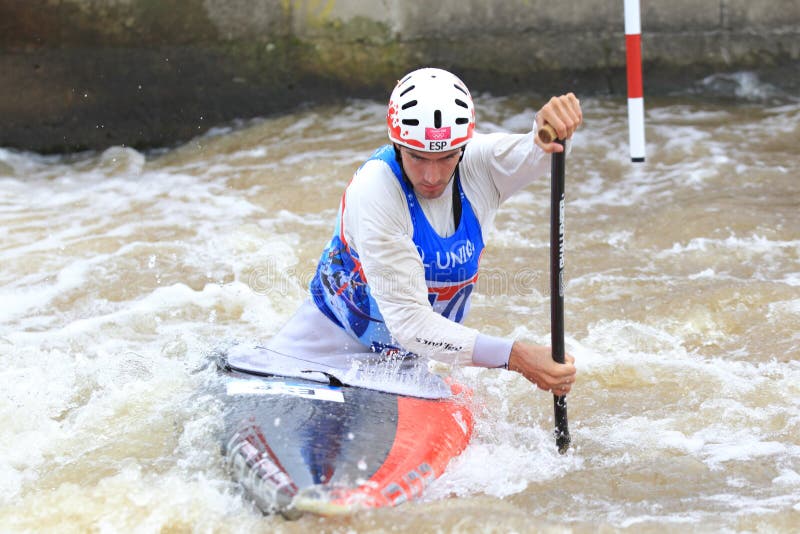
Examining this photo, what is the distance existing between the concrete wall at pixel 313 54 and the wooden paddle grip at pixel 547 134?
17.5ft

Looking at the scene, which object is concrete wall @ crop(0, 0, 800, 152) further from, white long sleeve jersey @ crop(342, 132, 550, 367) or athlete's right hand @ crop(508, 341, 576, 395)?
athlete's right hand @ crop(508, 341, 576, 395)

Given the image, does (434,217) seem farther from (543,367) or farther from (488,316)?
(488,316)

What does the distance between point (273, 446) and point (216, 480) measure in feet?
0.73

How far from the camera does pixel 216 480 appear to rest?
3008 mm

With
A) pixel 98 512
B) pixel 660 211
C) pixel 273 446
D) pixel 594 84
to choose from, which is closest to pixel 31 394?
pixel 98 512

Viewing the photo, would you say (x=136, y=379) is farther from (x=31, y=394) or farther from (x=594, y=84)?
(x=594, y=84)

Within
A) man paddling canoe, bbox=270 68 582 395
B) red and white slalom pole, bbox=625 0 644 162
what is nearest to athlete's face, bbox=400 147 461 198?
man paddling canoe, bbox=270 68 582 395

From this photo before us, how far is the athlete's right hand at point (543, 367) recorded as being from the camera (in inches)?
116

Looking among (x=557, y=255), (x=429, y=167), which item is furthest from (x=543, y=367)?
(x=429, y=167)

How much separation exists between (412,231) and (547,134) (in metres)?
0.50

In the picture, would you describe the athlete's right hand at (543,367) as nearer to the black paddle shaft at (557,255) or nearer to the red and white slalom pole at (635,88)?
the black paddle shaft at (557,255)

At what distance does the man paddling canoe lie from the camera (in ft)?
9.38

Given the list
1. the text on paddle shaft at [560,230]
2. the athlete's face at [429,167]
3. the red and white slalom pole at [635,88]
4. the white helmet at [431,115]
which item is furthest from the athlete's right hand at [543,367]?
the red and white slalom pole at [635,88]

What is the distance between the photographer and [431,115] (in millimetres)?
2822
